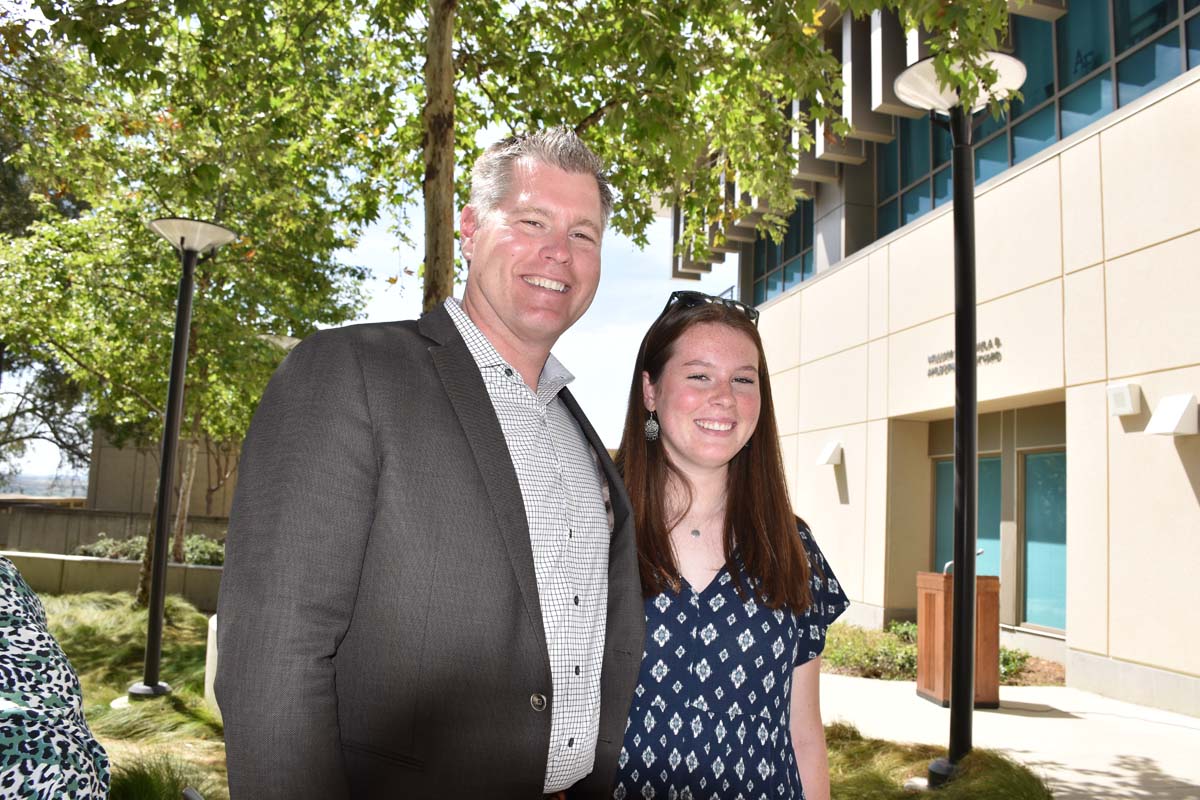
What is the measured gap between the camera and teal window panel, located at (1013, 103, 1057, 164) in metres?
13.4

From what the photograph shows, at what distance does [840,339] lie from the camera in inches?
744

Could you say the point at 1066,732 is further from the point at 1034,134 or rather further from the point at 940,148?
the point at 940,148

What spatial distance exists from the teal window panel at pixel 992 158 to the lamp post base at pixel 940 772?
1096 cm

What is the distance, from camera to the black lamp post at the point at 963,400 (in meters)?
6.34

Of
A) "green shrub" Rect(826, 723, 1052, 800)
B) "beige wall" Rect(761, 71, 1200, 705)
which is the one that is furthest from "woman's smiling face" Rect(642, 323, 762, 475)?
"beige wall" Rect(761, 71, 1200, 705)

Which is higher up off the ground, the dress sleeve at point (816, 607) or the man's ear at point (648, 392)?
the man's ear at point (648, 392)

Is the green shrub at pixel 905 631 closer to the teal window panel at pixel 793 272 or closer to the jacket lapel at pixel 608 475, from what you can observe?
the teal window panel at pixel 793 272

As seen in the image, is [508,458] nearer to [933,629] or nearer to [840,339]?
[933,629]

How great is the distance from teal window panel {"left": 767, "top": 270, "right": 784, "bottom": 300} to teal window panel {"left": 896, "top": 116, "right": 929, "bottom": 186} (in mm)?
6127

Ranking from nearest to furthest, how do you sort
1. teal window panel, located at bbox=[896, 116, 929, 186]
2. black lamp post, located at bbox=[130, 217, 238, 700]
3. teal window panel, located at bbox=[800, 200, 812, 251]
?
black lamp post, located at bbox=[130, 217, 238, 700], teal window panel, located at bbox=[896, 116, 929, 186], teal window panel, located at bbox=[800, 200, 812, 251]

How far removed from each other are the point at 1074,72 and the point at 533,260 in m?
13.6

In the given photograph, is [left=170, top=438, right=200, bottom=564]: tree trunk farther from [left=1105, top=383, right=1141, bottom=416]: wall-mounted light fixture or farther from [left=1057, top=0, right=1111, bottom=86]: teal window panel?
[left=1057, top=0, right=1111, bottom=86]: teal window panel

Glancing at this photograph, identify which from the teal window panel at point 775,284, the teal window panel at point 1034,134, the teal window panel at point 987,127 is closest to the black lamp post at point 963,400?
the teal window panel at point 1034,134

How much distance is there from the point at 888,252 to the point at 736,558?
1569 centimetres
